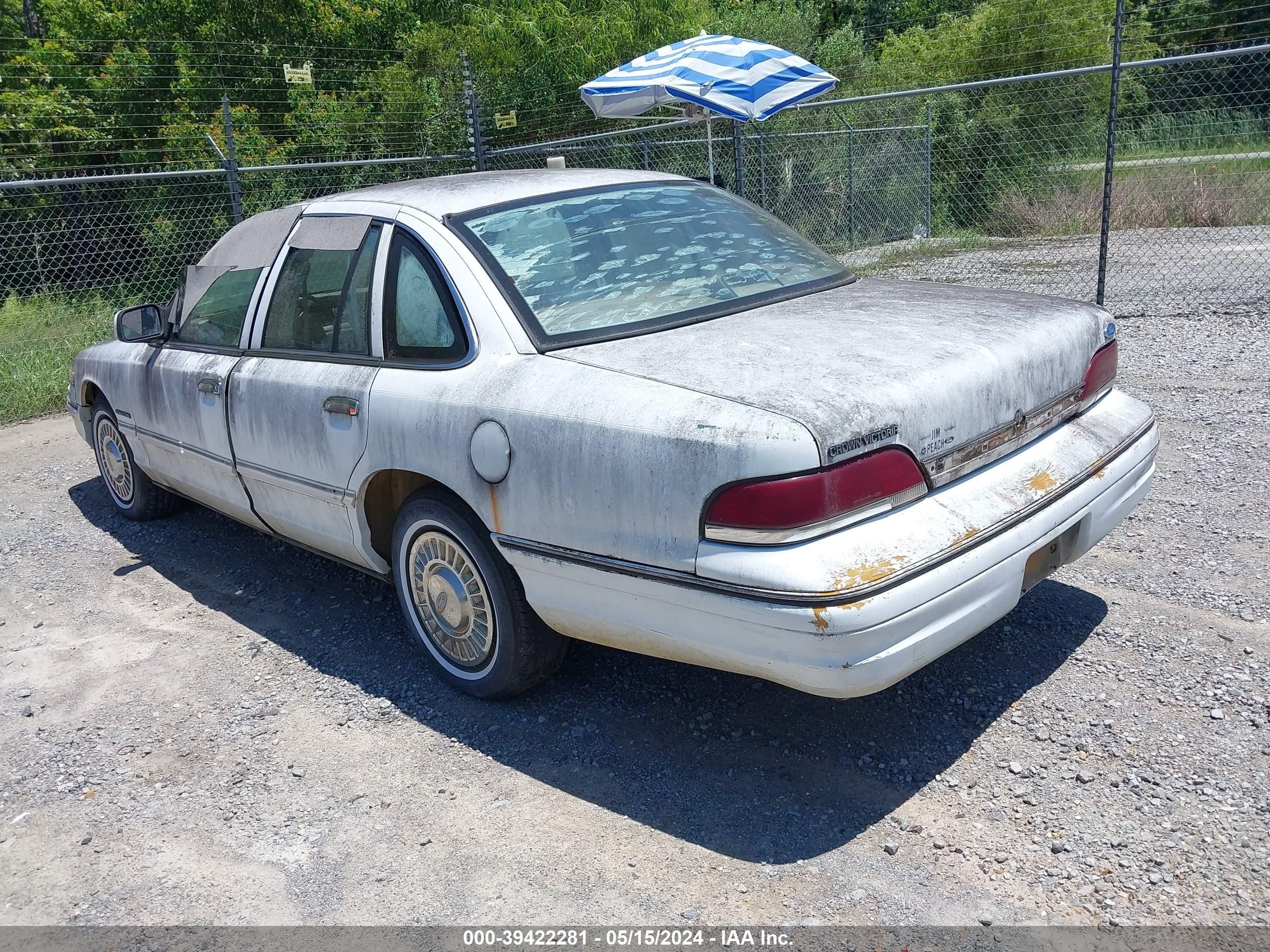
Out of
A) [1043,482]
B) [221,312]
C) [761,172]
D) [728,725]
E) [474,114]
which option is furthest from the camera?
[474,114]

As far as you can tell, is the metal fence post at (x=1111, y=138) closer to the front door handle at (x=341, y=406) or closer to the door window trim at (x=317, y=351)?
the door window trim at (x=317, y=351)

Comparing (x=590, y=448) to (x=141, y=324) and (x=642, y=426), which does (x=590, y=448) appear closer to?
(x=642, y=426)

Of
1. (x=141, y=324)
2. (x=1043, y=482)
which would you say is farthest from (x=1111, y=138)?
(x=141, y=324)

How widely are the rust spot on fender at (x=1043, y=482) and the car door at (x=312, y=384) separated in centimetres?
213

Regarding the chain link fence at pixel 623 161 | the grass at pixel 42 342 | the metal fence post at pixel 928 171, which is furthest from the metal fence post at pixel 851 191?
the grass at pixel 42 342

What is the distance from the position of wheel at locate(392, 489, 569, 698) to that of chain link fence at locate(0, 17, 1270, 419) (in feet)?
30.2

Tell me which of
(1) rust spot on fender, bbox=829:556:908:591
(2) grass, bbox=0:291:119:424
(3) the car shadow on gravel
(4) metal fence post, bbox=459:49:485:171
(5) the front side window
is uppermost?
(4) metal fence post, bbox=459:49:485:171

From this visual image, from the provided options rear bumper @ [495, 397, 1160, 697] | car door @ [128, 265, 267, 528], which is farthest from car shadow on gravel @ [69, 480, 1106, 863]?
car door @ [128, 265, 267, 528]

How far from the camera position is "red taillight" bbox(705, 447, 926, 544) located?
257cm

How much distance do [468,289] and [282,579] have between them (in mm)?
2189

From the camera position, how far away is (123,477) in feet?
19.1

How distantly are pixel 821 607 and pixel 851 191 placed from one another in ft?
41.8

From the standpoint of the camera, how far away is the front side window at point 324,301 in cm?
380

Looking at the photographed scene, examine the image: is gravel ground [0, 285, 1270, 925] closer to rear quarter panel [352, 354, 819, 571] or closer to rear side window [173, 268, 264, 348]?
rear quarter panel [352, 354, 819, 571]
